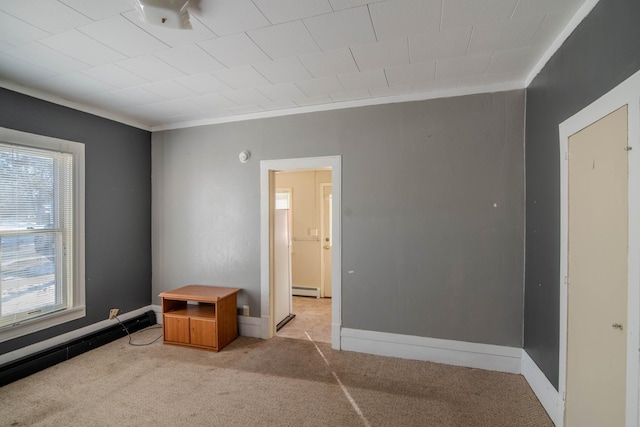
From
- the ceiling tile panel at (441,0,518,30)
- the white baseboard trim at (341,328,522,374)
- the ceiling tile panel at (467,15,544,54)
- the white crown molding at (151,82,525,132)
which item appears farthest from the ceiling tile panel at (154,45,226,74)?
the white baseboard trim at (341,328,522,374)

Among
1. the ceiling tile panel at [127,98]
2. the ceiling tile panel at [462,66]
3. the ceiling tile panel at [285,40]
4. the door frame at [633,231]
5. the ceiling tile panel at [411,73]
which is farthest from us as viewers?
the ceiling tile panel at [127,98]

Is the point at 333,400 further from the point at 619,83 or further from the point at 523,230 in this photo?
the point at 619,83

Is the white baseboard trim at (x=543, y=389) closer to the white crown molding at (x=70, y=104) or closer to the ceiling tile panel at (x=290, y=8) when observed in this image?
the ceiling tile panel at (x=290, y=8)

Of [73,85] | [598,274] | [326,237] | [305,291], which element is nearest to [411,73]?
[598,274]

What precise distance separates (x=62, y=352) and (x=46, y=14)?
2962 mm

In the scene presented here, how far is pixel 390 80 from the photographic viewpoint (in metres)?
2.62

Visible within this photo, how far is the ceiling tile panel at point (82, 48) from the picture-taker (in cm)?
196

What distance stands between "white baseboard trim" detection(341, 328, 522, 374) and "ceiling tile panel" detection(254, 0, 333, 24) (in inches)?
111

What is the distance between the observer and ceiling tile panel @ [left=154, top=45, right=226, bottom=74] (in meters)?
2.14

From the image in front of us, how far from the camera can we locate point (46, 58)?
222cm

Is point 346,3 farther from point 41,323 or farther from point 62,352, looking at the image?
point 62,352

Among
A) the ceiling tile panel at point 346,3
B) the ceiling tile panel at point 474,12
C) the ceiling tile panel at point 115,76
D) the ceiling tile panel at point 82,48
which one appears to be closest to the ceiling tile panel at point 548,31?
the ceiling tile panel at point 474,12

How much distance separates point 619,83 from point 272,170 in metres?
2.87

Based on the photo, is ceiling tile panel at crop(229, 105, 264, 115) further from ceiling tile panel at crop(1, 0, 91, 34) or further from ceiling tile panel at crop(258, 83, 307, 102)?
ceiling tile panel at crop(1, 0, 91, 34)
